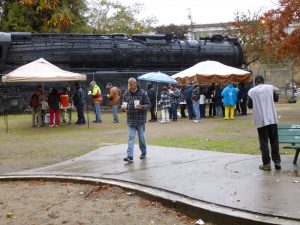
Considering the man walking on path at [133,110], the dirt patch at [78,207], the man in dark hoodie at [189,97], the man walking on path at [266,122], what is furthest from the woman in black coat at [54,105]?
the man walking on path at [266,122]

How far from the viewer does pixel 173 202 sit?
7.25m

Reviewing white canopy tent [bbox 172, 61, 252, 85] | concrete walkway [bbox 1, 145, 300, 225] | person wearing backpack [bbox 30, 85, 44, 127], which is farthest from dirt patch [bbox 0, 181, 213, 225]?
white canopy tent [bbox 172, 61, 252, 85]

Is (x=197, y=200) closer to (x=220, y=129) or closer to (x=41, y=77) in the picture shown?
(x=220, y=129)

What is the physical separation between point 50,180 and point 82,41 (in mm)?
19004

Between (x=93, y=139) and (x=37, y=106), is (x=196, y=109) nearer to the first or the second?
(x=37, y=106)

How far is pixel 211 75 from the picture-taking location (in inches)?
874

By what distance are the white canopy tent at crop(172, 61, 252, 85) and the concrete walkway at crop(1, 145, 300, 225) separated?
392 inches

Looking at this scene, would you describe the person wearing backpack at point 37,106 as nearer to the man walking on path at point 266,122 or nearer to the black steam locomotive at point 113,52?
the black steam locomotive at point 113,52

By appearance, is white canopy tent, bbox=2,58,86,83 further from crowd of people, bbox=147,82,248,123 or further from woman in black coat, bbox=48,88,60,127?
crowd of people, bbox=147,82,248,123

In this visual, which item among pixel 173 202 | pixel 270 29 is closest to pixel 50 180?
pixel 173 202

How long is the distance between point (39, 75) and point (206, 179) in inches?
483

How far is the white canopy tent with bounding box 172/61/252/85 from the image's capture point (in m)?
22.2

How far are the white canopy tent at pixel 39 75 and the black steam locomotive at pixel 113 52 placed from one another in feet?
19.2

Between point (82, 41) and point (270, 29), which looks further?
point (82, 41)
